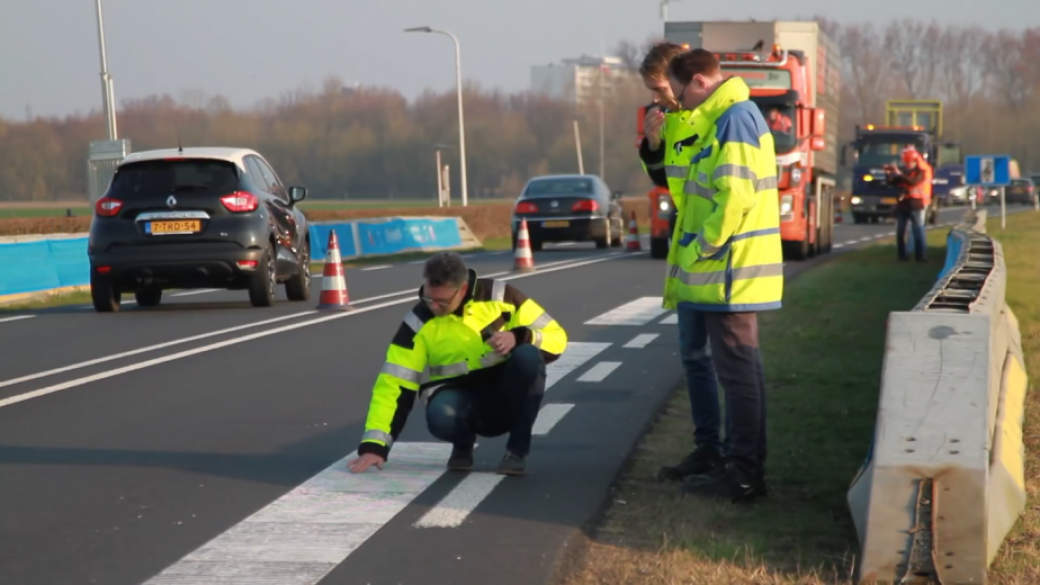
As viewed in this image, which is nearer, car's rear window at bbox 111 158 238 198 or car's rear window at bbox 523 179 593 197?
car's rear window at bbox 111 158 238 198

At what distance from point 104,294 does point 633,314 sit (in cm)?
536

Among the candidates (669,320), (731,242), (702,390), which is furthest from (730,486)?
(669,320)

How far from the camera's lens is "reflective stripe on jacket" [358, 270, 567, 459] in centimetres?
633

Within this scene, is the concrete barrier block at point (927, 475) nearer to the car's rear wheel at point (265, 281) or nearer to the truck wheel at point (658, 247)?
the car's rear wheel at point (265, 281)

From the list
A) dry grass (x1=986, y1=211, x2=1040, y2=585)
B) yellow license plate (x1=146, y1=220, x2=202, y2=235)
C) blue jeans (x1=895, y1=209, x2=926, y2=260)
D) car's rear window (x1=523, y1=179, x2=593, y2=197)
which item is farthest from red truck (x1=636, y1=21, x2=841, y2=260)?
yellow license plate (x1=146, y1=220, x2=202, y2=235)

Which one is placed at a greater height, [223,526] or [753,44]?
[753,44]

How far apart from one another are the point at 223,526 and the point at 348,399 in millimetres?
3411

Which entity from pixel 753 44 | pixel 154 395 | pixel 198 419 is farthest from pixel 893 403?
pixel 753 44

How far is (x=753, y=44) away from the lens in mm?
26312

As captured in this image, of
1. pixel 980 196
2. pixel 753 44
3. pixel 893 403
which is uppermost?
pixel 753 44

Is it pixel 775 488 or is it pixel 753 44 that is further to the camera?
pixel 753 44

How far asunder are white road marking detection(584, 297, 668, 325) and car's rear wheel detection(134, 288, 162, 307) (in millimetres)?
5233

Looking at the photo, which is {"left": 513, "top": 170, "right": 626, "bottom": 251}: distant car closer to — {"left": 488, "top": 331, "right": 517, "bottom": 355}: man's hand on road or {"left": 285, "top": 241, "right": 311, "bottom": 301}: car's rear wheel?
{"left": 285, "top": 241, "right": 311, "bottom": 301}: car's rear wheel

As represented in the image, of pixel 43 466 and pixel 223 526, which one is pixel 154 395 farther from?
pixel 223 526
